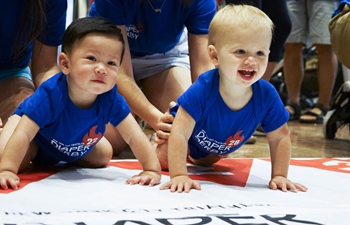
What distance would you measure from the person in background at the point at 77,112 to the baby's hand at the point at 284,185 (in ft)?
1.07

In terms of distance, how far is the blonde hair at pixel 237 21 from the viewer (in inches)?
58.7

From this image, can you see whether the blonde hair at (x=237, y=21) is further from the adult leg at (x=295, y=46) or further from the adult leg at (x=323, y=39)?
the adult leg at (x=295, y=46)

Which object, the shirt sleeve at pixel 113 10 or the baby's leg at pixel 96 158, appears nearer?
the baby's leg at pixel 96 158

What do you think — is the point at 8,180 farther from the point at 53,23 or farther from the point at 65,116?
the point at 53,23

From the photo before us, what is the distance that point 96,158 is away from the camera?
179 centimetres

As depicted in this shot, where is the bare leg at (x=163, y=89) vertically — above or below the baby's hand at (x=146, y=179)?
above

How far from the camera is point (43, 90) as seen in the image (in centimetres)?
157

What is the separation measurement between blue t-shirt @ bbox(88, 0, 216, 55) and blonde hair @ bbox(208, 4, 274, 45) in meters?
0.45

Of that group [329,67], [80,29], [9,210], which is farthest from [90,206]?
[329,67]


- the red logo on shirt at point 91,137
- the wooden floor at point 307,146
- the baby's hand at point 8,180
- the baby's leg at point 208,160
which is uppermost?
the red logo on shirt at point 91,137

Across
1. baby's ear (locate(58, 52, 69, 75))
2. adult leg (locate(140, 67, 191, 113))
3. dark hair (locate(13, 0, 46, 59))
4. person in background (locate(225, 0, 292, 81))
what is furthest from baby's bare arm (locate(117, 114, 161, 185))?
person in background (locate(225, 0, 292, 81))

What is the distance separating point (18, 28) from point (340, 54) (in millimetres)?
1574

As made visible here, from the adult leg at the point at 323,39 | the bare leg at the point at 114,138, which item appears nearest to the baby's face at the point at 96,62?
the bare leg at the point at 114,138

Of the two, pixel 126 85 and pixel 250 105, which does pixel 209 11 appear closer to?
pixel 126 85
